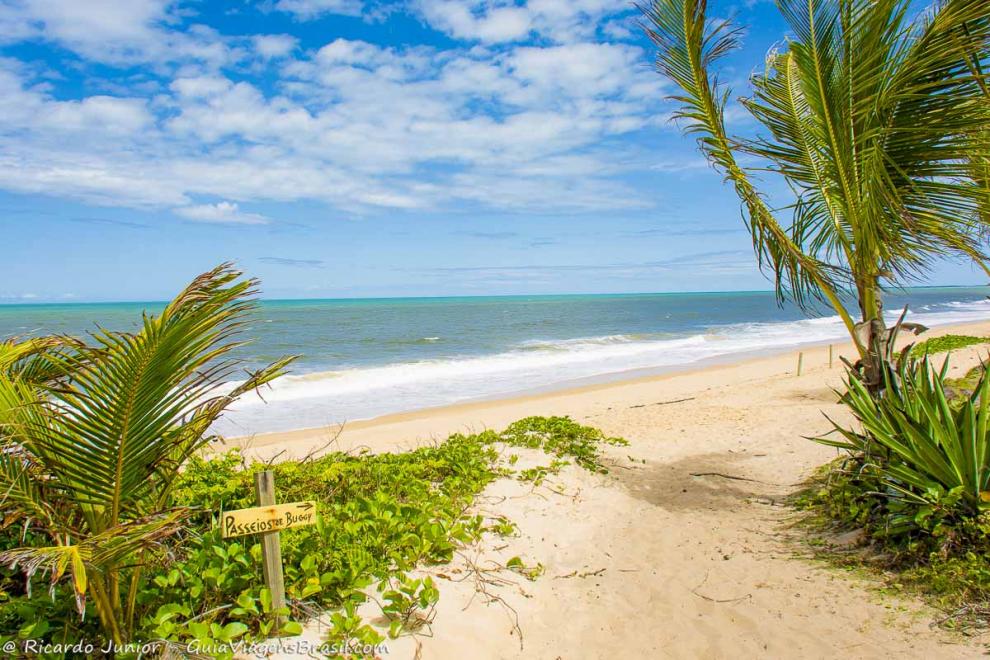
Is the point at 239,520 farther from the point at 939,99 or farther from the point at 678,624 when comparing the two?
the point at 939,99

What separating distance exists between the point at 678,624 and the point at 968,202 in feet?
11.7

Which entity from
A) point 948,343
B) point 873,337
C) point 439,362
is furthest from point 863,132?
point 439,362

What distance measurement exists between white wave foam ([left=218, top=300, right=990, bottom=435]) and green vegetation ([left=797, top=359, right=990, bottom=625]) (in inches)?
293

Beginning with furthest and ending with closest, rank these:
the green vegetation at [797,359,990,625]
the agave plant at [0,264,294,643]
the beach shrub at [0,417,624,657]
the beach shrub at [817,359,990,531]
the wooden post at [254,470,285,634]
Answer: the beach shrub at [817,359,990,531]
the green vegetation at [797,359,990,625]
the wooden post at [254,470,285,634]
the beach shrub at [0,417,624,657]
the agave plant at [0,264,294,643]

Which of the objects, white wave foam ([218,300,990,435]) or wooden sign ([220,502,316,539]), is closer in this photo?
wooden sign ([220,502,316,539])

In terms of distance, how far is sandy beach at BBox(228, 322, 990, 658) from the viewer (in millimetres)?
3471

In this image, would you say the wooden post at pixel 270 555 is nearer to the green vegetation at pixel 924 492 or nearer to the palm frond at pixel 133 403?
the palm frond at pixel 133 403

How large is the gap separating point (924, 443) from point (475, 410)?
977 centimetres

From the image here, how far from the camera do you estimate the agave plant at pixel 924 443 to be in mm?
3828

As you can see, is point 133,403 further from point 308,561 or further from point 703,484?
point 703,484

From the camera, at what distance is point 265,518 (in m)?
3.19

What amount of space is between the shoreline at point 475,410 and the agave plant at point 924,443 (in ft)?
14.9

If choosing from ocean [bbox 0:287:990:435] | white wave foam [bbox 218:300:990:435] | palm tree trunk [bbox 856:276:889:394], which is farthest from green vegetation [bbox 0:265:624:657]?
white wave foam [bbox 218:300:990:435]

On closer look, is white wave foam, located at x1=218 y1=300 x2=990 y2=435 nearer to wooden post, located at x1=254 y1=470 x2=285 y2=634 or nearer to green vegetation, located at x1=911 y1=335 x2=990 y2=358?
wooden post, located at x1=254 y1=470 x2=285 y2=634
